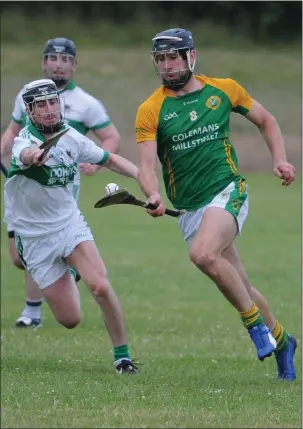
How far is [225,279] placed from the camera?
871 cm

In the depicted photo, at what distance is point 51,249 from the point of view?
31.4ft

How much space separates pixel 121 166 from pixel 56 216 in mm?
674

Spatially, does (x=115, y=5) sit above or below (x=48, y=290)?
below

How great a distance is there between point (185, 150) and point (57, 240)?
4.32ft

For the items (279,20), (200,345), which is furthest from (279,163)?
(279,20)

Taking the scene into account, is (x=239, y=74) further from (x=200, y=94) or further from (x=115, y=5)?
(x=200, y=94)

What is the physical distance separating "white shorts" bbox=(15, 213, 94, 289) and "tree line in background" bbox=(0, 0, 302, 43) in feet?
136

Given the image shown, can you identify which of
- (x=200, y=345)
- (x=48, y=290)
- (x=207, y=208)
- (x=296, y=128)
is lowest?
(x=296, y=128)

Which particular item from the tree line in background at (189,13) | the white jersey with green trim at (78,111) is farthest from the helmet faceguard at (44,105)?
the tree line in background at (189,13)

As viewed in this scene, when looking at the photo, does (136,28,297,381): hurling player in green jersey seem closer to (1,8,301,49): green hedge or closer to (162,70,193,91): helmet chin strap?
(162,70,193,91): helmet chin strap

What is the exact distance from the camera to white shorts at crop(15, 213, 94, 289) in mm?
9469

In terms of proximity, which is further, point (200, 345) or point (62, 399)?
point (200, 345)

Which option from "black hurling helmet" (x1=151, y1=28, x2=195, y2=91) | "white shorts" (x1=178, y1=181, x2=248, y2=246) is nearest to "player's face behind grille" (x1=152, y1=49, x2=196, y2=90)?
"black hurling helmet" (x1=151, y1=28, x2=195, y2=91)

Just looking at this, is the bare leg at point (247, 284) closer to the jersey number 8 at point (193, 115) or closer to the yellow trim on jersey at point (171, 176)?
the yellow trim on jersey at point (171, 176)
